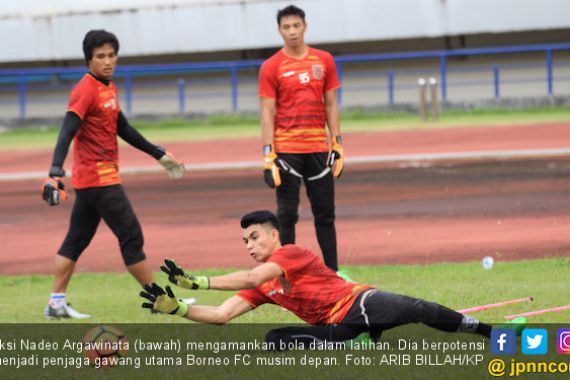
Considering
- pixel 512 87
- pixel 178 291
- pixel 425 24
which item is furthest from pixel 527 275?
pixel 425 24

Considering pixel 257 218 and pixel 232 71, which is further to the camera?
pixel 232 71

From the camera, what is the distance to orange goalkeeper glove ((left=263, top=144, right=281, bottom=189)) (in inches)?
429

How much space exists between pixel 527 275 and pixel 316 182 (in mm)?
2226

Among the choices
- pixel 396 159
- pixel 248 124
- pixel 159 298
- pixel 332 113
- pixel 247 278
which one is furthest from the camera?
pixel 248 124

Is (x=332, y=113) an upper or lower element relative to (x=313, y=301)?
upper

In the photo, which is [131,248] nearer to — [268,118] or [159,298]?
[268,118]

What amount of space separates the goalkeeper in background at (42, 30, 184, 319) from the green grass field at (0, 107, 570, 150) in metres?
19.0

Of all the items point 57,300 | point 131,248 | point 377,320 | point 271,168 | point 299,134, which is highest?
point 299,134

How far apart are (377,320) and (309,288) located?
511mm

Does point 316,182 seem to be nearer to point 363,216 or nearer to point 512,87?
point 363,216

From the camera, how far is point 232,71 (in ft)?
122

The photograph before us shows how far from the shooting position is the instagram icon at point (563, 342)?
7.69m

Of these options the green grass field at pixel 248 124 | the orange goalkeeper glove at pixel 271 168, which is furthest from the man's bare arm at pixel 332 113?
the green grass field at pixel 248 124

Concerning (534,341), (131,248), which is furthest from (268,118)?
(534,341)
